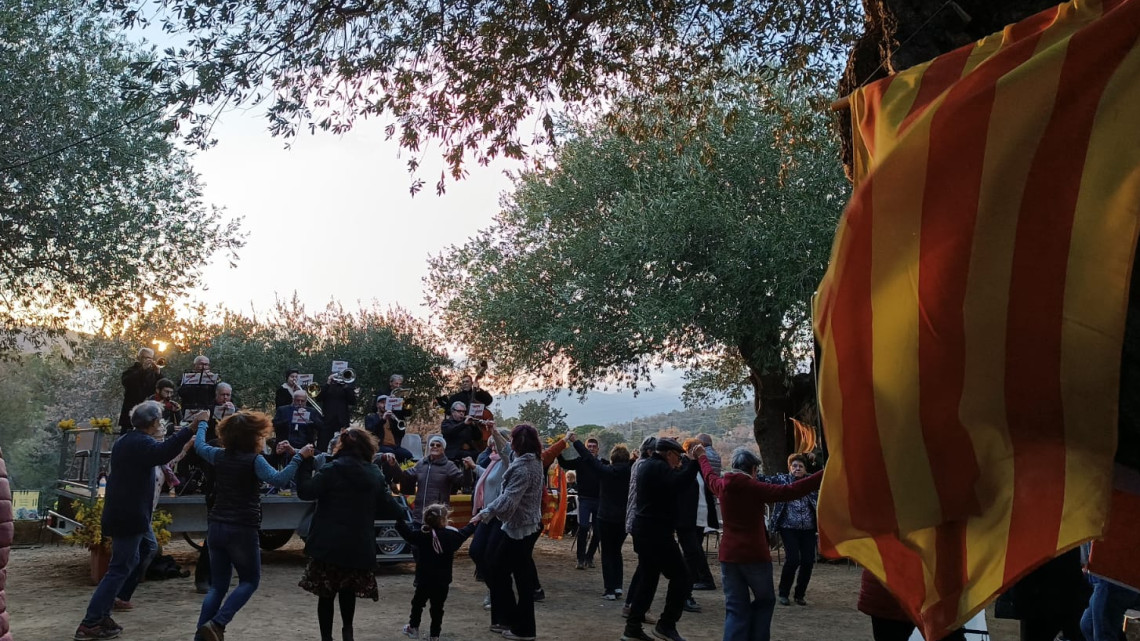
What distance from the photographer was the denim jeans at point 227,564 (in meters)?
7.16

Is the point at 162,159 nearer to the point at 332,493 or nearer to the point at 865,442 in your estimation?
the point at 332,493

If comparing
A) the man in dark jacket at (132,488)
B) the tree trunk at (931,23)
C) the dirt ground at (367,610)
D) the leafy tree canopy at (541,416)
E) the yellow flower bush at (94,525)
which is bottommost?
the dirt ground at (367,610)

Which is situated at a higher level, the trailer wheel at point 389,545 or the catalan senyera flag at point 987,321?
the catalan senyera flag at point 987,321

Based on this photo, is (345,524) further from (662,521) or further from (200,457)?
(200,457)

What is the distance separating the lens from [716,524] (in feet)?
50.0

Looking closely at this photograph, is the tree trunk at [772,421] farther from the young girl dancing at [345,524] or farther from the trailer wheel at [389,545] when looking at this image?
the young girl dancing at [345,524]

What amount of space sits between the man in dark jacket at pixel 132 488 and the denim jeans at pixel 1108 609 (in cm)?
702

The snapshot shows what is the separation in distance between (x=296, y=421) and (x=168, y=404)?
200 cm

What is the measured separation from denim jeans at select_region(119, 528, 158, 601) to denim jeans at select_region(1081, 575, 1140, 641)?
25.2 feet

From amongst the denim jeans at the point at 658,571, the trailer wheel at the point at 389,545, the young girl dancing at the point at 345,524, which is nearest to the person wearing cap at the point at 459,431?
the trailer wheel at the point at 389,545

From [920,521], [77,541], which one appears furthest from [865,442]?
[77,541]

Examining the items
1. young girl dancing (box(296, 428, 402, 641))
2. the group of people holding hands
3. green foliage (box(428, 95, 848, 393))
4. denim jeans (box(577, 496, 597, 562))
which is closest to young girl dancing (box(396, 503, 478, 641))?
the group of people holding hands

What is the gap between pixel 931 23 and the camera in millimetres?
4895

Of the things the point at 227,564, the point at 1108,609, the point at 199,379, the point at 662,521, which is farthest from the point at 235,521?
the point at 199,379
